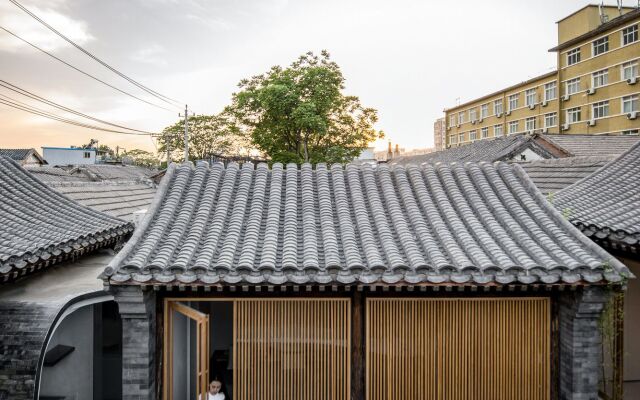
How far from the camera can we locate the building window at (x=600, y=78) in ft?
118

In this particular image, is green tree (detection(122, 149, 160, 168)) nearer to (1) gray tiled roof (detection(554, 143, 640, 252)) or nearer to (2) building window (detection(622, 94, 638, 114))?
(2) building window (detection(622, 94, 638, 114))

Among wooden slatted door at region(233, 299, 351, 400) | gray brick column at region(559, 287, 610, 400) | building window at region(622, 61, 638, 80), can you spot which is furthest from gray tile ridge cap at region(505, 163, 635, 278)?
building window at region(622, 61, 638, 80)

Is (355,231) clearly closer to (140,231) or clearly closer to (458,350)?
(458,350)

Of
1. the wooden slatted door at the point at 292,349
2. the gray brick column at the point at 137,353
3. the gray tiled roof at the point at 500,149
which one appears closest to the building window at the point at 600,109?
the gray tiled roof at the point at 500,149

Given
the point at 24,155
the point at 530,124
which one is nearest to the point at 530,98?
the point at 530,124

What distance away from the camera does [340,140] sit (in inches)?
1241

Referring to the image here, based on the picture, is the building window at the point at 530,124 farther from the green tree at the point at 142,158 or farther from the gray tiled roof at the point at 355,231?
the green tree at the point at 142,158

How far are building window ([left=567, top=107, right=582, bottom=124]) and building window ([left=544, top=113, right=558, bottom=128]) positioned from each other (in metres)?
1.31

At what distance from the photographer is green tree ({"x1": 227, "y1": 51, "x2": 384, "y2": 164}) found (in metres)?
29.3

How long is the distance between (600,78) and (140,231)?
40981 millimetres

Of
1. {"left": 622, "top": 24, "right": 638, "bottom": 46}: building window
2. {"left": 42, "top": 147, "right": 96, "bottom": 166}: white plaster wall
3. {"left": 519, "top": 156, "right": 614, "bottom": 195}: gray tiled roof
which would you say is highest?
{"left": 622, "top": 24, "right": 638, "bottom": 46}: building window

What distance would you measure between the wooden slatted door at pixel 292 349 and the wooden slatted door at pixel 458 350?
1.50 feet

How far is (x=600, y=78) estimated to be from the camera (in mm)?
36656

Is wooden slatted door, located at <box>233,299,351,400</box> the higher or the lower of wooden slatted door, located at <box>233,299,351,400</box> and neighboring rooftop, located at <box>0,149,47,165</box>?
the lower
